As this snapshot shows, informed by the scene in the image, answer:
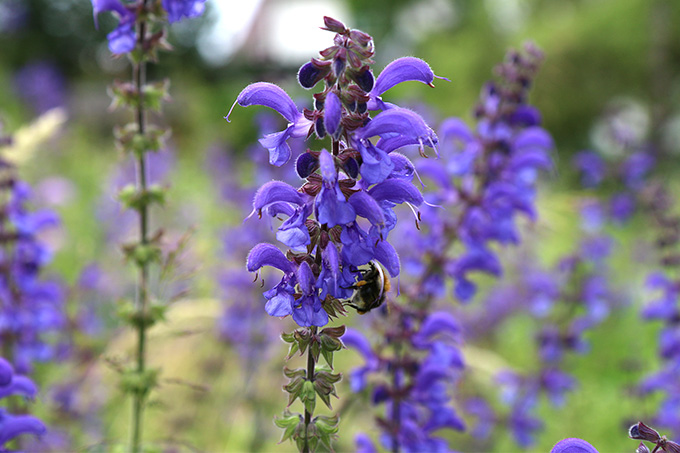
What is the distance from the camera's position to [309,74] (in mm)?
1514

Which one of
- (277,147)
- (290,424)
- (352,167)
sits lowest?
(290,424)

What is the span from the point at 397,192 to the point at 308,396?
2.02 ft

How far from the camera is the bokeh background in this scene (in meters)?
4.41

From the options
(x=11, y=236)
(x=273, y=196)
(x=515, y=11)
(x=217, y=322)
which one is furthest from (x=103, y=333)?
(x=515, y=11)

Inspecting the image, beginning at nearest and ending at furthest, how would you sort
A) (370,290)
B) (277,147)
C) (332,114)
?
(332,114) → (277,147) → (370,290)

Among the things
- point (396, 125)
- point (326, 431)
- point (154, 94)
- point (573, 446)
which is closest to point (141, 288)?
point (154, 94)

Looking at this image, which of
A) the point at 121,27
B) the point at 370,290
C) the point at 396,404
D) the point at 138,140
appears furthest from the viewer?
the point at 396,404

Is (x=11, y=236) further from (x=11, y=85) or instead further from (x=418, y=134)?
(x=11, y=85)

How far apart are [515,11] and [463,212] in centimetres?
2543

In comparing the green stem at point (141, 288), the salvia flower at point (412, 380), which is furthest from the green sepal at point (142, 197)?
the salvia flower at point (412, 380)

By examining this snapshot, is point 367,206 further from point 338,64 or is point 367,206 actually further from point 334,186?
point 338,64

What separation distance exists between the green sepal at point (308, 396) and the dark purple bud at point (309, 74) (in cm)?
81

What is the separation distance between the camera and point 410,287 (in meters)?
2.80

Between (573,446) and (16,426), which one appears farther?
(16,426)
